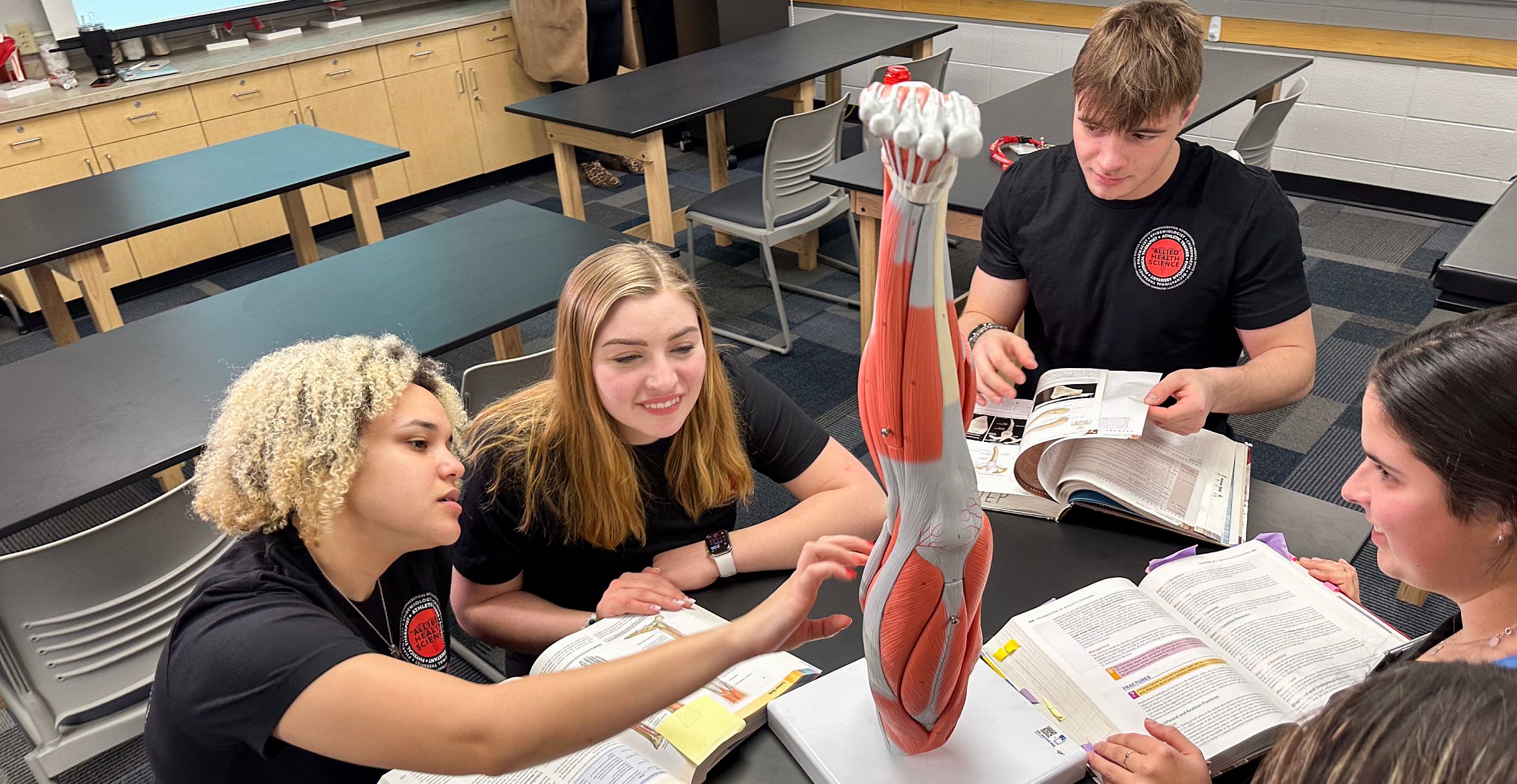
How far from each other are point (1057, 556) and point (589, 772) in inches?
27.5

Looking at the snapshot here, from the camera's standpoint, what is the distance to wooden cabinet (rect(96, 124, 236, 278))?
411 centimetres

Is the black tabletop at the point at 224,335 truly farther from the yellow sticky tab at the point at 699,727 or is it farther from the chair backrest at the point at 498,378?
the yellow sticky tab at the point at 699,727

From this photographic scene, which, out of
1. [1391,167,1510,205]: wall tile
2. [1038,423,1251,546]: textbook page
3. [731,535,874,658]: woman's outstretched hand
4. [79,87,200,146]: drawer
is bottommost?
[1391,167,1510,205]: wall tile

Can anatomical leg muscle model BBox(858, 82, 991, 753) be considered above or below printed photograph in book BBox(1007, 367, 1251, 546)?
above

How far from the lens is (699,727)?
1.08 metres

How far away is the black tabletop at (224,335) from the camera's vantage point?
1.79 m

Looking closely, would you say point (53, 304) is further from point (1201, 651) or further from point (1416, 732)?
point (1416, 732)

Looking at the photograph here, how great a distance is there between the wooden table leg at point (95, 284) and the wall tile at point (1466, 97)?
15.8 ft

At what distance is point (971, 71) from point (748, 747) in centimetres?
494

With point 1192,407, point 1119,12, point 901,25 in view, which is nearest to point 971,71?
point 901,25

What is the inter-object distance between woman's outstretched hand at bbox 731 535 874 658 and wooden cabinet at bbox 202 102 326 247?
157 inches

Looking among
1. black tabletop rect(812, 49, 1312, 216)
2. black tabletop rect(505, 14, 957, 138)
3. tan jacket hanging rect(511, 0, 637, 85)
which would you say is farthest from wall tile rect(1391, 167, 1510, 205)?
tan jacket hanging rect(511, 0, 637, 85)

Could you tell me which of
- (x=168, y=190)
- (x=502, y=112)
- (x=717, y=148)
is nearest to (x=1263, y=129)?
(x=717, y=148)

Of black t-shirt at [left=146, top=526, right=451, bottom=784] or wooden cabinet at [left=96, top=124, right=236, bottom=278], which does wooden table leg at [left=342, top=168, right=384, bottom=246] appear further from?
black t-shirt at [left=146, top=526, right=451, bottom=784]
